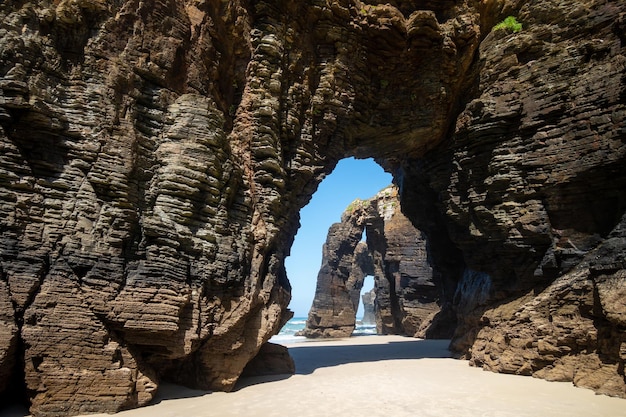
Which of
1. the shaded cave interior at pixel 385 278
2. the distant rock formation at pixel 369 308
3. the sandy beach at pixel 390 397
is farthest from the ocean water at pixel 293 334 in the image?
the sandy beach at pixel 390 397

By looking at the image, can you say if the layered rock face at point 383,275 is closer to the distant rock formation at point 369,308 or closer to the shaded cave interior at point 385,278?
the shaded cave interior at point 385,278

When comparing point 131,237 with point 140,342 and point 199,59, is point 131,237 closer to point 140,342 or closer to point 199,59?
point 140,342

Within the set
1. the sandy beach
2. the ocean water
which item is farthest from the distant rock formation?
the sandy beach

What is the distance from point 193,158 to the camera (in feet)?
34.6

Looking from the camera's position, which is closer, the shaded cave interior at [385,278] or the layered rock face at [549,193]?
the layered rock face at [549,193]

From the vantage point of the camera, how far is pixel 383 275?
38.8 m

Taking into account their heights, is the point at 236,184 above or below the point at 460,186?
below

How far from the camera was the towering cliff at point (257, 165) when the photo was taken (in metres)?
8.58

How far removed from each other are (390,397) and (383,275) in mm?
29417

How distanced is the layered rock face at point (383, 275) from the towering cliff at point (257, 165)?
14853mm

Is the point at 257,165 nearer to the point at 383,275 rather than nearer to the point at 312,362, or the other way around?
the point at 312,362

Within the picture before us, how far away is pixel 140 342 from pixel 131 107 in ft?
20.2

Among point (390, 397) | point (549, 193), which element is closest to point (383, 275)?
point (549, 193)

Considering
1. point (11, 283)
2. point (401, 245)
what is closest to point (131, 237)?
point (11, 283)
